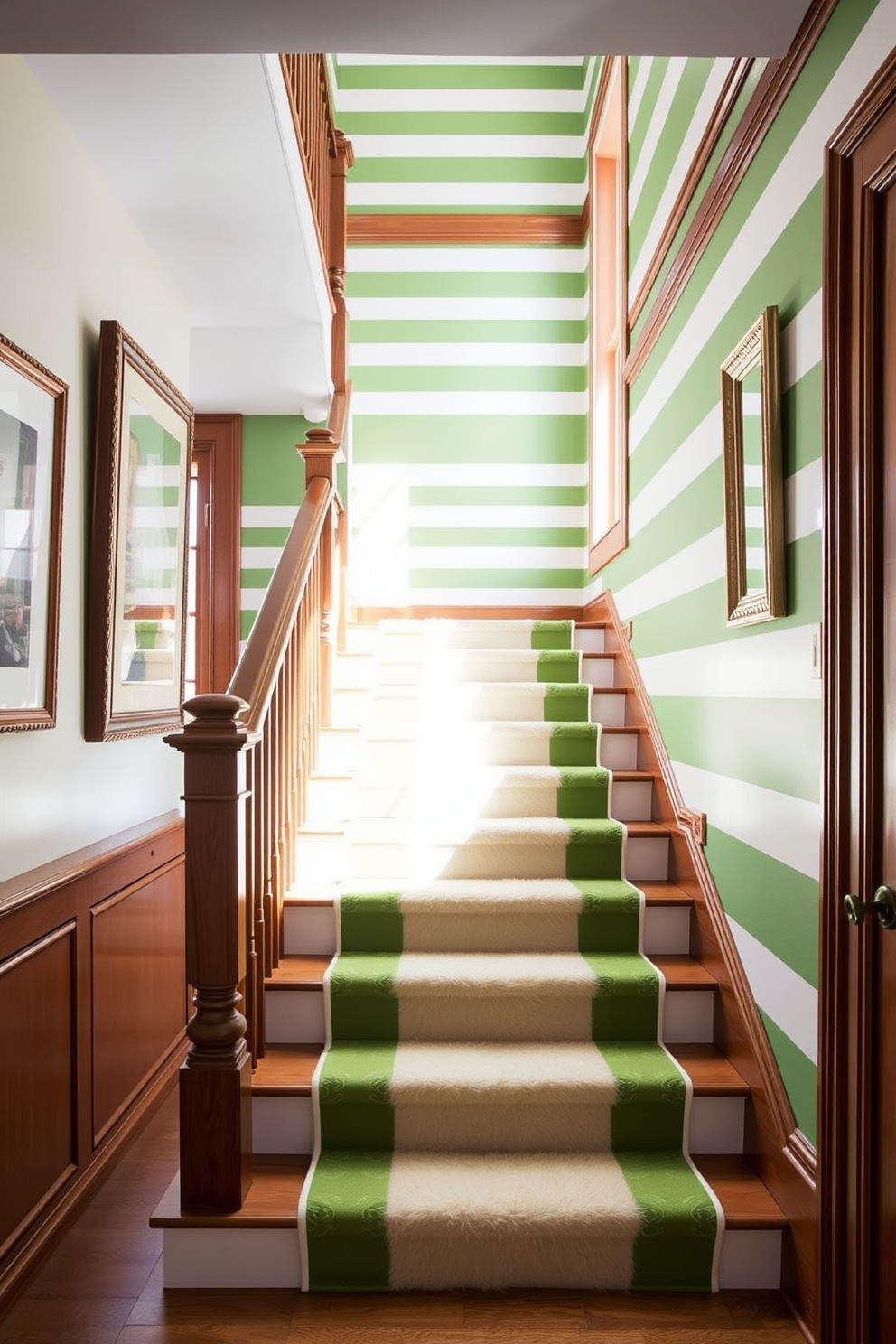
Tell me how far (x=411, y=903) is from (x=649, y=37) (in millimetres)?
2112

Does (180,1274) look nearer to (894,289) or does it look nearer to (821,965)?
(821,965)

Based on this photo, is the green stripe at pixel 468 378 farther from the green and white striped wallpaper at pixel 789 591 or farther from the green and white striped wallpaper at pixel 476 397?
the green and white striped wallpaper at pixel 789 591

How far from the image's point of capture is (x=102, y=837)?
2.84 metres

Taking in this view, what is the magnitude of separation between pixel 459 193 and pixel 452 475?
1.64 m

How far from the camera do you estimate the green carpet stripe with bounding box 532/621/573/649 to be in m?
4.57

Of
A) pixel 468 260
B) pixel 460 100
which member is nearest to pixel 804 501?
pixel 468 260

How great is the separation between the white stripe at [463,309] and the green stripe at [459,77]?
1.14m

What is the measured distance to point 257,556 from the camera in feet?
16.7

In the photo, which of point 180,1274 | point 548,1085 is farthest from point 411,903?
point 180,1274

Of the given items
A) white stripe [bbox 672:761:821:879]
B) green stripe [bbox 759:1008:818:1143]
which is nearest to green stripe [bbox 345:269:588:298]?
white stripe [bbox 672:761:821:879]

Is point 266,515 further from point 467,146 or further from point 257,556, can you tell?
point 467,146

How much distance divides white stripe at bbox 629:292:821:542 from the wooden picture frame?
0.04 m

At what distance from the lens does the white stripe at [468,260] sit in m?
5.73

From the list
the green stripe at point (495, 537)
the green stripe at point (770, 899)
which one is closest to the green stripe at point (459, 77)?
the green stripe at point (495, 537)
